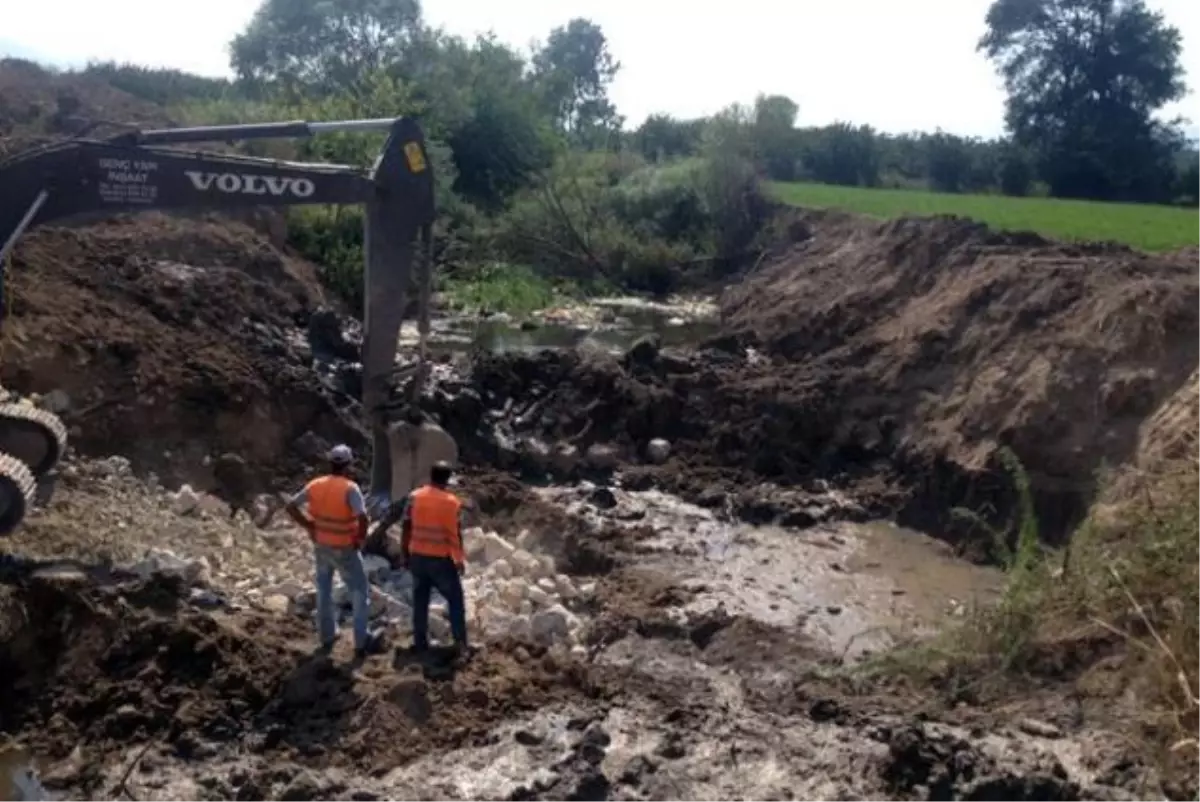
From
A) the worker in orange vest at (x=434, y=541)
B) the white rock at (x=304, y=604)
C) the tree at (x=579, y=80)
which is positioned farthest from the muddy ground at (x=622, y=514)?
the tree at (x=579, y=80)

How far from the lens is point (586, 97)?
8194 cm

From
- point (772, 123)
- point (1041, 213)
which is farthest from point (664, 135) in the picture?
point (1041, 213)

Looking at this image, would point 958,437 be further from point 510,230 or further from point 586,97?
point 586,97

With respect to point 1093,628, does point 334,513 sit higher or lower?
higher

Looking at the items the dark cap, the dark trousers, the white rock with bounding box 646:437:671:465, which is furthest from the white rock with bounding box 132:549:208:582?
the white rock with bounding box 646:437:671:465

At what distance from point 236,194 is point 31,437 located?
8.45 ft

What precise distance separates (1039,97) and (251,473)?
55.3 metres

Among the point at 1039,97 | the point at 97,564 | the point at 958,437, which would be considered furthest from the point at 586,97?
the point at 97,564

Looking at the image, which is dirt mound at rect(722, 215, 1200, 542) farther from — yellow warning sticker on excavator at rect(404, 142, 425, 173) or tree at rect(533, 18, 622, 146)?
tree at rect(533, 18, 622, 146)

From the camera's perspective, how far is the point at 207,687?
9.11 meters

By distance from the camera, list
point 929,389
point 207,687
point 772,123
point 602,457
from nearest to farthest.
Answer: point 207,687 < point 602,457 < point 929,389 < point 772,123

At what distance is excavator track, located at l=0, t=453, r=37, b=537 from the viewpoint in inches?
396

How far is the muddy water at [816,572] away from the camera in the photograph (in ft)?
41.6

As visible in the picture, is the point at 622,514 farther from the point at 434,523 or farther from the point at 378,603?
the point at 434,523
